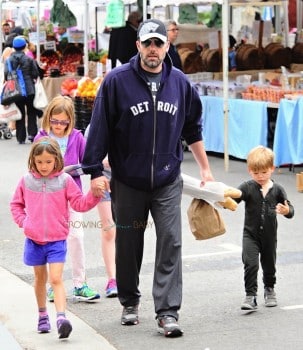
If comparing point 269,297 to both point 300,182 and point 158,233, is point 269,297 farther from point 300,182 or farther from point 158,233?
point 300,182

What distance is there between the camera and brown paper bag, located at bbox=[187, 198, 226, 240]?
7016 mm

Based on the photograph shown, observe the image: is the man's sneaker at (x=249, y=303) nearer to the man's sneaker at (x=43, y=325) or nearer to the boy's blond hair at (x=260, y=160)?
the boy's blond hair at (x=260, y=160)

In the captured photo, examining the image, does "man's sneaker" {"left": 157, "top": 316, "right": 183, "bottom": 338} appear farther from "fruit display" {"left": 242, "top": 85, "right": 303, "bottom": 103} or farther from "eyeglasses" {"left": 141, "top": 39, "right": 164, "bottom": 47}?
"fruit display" {"left": 242, "top": 85, "right": 303, "bottom": 103}

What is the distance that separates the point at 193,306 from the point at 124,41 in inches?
457

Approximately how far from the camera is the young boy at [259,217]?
7.37 meters

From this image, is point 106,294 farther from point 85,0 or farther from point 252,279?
point 85,0

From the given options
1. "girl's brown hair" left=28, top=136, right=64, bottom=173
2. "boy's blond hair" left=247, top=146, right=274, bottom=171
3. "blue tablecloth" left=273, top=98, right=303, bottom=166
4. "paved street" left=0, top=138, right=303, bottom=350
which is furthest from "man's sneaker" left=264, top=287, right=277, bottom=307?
"blue tablecloth" left=273, top=98, right=303, bottom=166

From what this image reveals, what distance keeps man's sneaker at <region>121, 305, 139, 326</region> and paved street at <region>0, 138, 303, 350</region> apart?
0.05 meters

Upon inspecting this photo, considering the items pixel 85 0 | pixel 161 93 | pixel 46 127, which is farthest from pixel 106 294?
pixel 85 0

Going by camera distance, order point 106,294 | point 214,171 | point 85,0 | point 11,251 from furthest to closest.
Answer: point 85,0
point 214,171
point 11,251
point 106,294

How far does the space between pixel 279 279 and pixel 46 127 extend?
2.22 m

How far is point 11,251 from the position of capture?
32.5 feet

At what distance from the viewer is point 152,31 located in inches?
264

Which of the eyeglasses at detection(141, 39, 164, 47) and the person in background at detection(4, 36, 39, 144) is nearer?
the eyeglasses at detection(141, 39, 164, 47)
